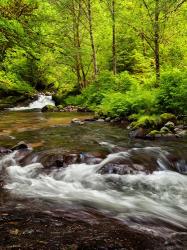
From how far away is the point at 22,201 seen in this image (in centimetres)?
597

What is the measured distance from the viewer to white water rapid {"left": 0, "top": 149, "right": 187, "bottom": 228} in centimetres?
599

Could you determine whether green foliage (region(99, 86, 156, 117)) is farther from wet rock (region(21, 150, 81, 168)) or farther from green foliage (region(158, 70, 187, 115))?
wet rock (region(21, 150, 81, 168))

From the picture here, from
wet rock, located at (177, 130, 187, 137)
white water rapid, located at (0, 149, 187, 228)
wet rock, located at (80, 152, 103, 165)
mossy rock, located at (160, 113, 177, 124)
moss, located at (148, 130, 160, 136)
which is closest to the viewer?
white water rapid, located at (0, 149, 187, 228)

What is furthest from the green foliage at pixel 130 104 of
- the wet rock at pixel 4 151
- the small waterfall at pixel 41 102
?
the small waterfall at pixel 41 102

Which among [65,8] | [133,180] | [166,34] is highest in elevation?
[65,8]

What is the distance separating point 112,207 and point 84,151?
3.50m

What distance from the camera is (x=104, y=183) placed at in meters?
7.47

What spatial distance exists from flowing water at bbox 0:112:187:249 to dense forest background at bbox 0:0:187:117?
2622mm

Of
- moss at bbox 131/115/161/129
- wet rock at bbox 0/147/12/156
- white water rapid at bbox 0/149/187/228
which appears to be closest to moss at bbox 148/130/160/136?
moss at bbox 131/115/161/129

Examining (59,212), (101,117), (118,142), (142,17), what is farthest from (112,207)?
(142,17)

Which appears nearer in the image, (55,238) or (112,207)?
(55,238)

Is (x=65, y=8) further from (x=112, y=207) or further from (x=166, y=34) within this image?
(x=112, y=207)

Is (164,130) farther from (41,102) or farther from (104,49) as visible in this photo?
(41,102)

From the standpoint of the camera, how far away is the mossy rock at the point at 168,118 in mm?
13288
